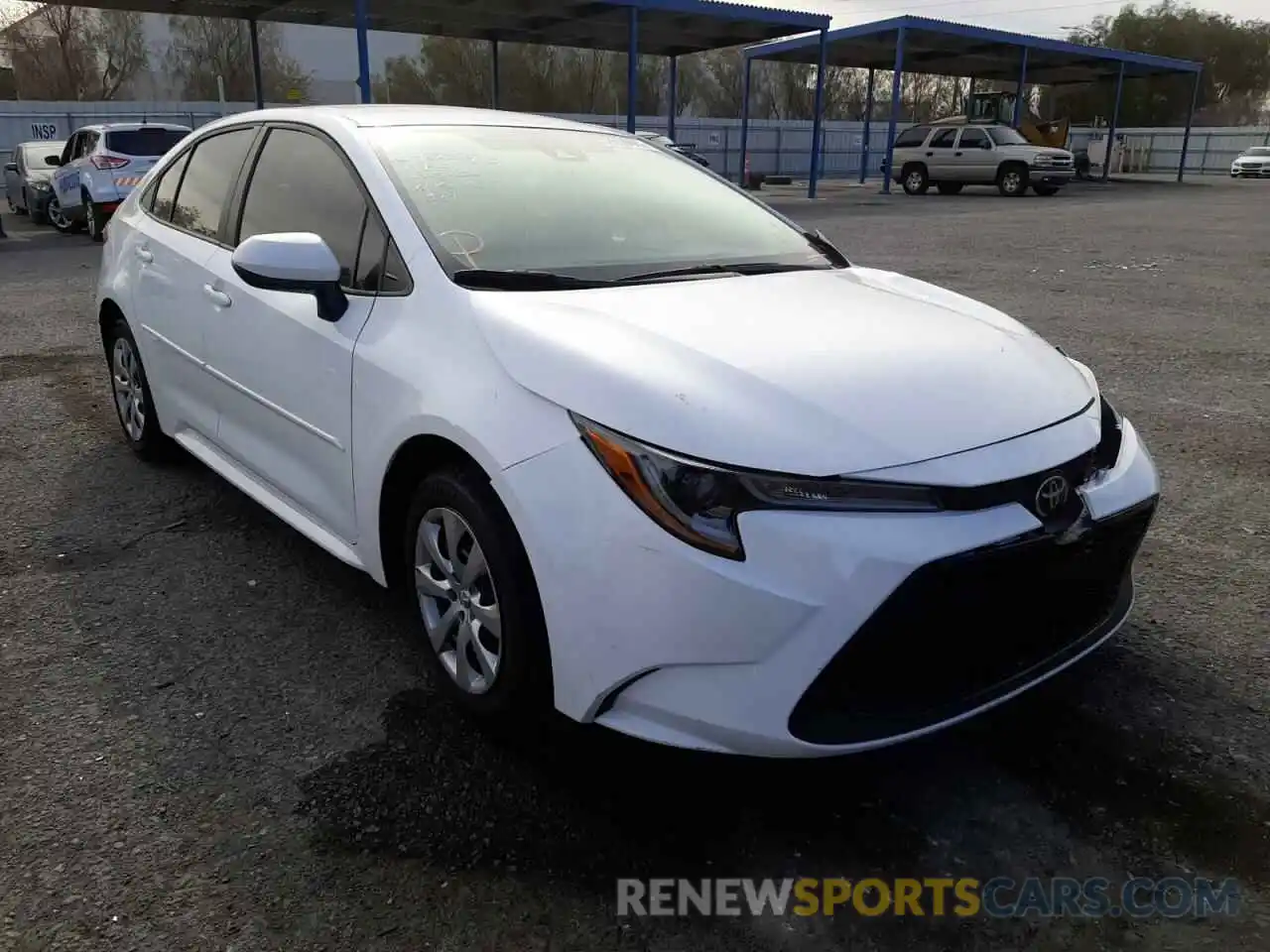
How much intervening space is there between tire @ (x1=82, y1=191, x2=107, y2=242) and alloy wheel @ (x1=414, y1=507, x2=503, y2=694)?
43.9 feet

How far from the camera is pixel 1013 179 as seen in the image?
26625 mm

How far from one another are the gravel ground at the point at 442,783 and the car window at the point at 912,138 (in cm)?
→ 2737

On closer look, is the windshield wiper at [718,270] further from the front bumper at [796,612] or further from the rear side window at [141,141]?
the rear side window at [141,141]

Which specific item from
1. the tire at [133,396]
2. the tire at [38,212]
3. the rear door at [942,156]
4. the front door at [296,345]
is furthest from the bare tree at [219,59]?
the front door at [296,345]

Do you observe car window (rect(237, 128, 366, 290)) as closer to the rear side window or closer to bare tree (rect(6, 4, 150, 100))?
the rear side window

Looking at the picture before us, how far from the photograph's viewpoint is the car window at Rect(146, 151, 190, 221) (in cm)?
430

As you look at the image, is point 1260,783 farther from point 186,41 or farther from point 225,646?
point 186,41

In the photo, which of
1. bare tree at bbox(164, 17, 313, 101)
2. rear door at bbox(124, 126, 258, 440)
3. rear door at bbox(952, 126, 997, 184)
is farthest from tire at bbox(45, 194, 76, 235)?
bare tree at bbox(164, 17, 313, 101)

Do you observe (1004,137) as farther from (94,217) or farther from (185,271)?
(185,271)

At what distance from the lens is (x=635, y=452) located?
6.88 ft

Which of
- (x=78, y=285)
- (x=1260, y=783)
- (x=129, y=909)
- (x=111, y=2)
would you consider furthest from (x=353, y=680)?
(x=111, y=2)

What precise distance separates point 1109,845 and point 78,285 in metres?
11.1

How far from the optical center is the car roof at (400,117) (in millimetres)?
3357

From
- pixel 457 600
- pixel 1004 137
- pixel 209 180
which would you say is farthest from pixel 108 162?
pixel 1004 137
